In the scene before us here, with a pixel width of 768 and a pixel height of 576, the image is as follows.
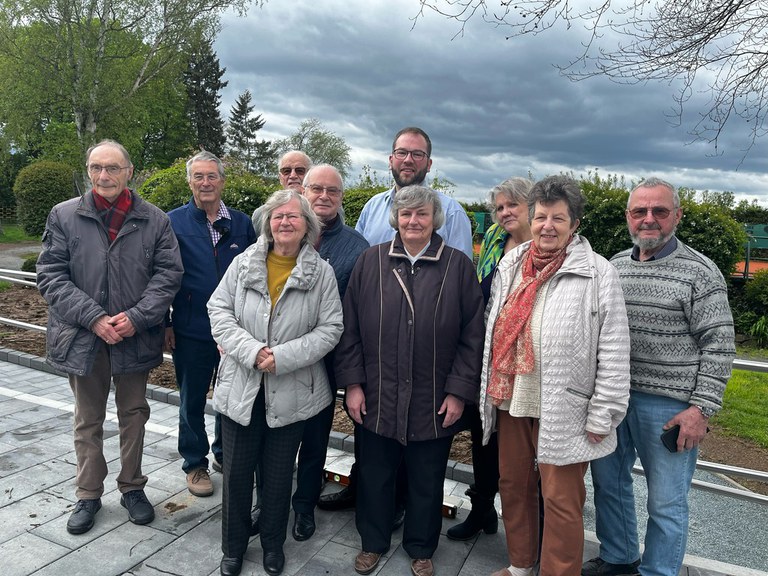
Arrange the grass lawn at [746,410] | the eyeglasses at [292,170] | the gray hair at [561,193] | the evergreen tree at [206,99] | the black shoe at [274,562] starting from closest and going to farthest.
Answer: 1. the gray hair at [561,193]
2. the black shoe at [274,562]
3. the eyeglasses at [292,170]
4. the grass lawn at [746,410]
5. the evergreen tree at [206,99]

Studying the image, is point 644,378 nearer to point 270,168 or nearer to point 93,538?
point 93,538

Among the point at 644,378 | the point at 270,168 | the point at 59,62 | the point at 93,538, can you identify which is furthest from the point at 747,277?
the point at 270,168

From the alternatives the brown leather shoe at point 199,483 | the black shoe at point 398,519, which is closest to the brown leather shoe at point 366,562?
the black shoe at point 398,519

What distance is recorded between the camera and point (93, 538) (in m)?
3.23

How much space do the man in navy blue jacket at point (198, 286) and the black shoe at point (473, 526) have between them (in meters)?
1.65

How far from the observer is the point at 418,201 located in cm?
292

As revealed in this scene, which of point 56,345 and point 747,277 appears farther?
point 747,277

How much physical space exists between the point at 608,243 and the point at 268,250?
7568mm

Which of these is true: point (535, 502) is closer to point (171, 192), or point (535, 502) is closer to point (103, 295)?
point (103, 295)

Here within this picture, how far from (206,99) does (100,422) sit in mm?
43590

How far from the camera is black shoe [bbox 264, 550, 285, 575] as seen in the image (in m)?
2.99

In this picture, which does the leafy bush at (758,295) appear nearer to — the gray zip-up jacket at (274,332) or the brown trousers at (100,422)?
the gray zip-up jacket at (274,332)

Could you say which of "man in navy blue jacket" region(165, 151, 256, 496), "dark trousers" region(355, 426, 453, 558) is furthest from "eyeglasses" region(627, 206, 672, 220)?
"man in navy blue jacket" region(165, 151, 256, 496)

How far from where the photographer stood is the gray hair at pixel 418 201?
2.92 m
